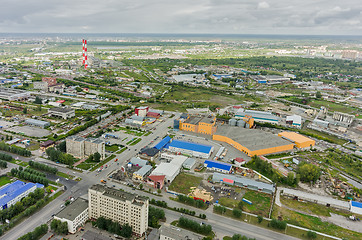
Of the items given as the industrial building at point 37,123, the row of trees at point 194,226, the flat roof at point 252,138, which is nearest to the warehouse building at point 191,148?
the flat roof at point 252,138

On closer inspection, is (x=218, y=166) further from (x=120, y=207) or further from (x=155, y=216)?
(x=120, y=207)

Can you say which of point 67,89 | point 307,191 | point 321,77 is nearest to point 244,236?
point 307,191

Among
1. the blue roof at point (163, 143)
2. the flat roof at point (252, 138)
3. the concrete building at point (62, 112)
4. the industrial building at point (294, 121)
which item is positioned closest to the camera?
the blue roof at point (163, 143)

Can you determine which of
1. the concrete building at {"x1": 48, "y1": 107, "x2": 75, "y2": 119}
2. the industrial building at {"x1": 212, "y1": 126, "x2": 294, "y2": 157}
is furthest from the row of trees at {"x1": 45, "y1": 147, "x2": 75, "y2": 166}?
the industrial building at {"x1": 212, "y1": 126, "x2": 294, "y2": 157}

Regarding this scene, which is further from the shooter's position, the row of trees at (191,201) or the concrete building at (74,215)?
the row of trees at (191,201)

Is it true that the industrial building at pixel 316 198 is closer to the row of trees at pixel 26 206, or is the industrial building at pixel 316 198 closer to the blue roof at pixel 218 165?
the blue roof at pixel 218 165

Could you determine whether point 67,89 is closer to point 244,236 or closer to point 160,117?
point 160,117
